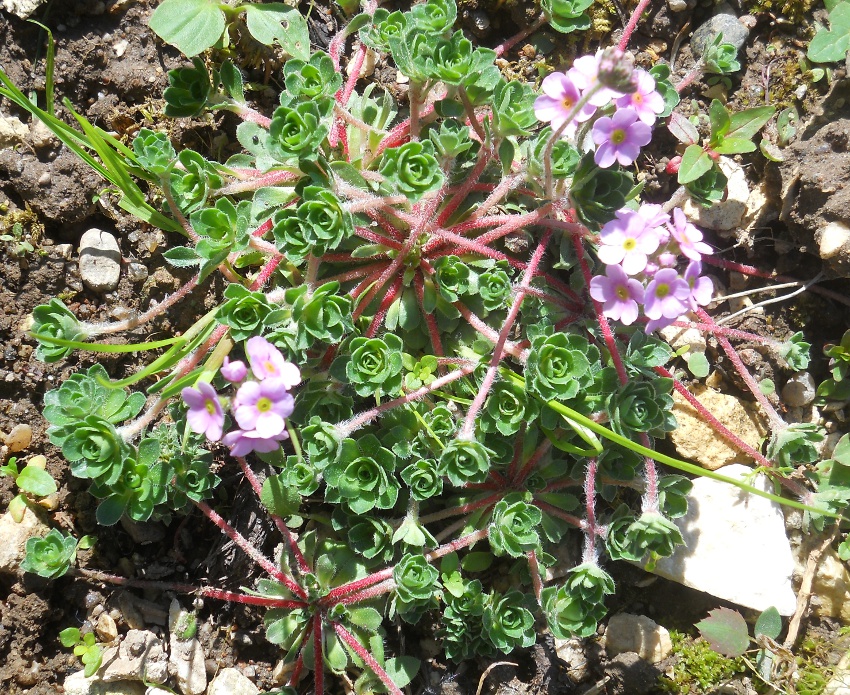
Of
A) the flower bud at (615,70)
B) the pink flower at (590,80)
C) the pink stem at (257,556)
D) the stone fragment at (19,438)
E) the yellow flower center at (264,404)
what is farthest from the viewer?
the stone fragment at (19,438)

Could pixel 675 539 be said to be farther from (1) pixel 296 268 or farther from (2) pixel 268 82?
(2) pixel 268 82

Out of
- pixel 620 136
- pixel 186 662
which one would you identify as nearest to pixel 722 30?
pixel 620 136

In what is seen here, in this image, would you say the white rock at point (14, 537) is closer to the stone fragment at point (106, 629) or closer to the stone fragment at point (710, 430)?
the stone fragment at point (106, 629)

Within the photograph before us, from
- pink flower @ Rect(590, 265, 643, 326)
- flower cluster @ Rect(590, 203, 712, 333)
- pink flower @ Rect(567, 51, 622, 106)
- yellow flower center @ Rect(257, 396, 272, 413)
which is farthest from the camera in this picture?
pink flower @ Rect(590, 265, 643, 326)

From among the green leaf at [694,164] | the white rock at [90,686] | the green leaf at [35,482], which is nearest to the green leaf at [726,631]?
the green leaf at [694,164]

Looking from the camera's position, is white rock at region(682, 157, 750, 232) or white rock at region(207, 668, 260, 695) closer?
white rock at region(207, 668, 260, 695)

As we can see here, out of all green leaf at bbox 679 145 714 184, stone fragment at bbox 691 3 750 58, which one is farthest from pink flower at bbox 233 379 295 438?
stone fragment at bbox 691 3 750 58

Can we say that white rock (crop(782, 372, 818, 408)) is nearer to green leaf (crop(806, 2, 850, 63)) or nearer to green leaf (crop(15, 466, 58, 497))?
green leaf (crop(806, 2, 850, 63))
